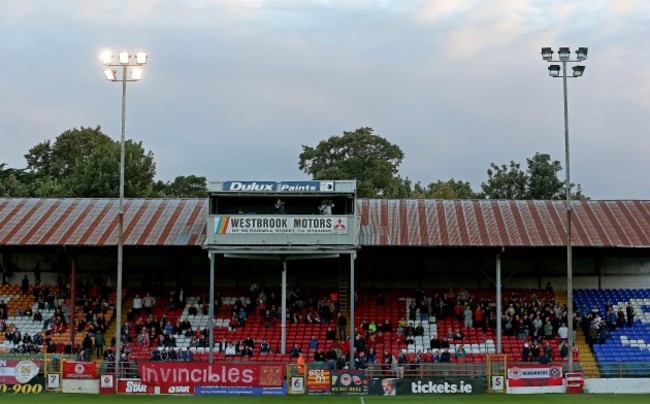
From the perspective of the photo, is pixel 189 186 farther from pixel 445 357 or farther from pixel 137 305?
pixel 445 357

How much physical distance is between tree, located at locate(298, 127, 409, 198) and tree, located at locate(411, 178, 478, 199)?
2998mm

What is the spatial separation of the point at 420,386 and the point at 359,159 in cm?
6041

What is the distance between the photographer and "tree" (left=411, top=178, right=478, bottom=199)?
97.1 meters

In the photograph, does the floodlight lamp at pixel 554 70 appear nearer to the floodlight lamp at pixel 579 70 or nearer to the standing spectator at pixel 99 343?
the floodlight lamp at pixel 579 70

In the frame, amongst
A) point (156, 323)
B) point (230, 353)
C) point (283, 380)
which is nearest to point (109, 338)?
point (156, 323)

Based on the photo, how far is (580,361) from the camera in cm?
4253

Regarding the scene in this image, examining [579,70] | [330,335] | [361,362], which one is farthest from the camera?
[330,335]

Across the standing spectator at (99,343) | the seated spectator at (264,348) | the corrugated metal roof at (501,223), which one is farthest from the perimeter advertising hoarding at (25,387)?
the corrugated metal roof at (501,223)

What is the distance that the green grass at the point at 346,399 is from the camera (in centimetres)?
3481

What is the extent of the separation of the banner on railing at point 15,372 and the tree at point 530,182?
56.3 m

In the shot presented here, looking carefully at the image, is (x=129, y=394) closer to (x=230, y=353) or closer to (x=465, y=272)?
(x=230, y=353)

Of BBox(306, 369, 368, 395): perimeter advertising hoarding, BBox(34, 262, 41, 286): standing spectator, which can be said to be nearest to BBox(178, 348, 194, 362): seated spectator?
BBox(306, 369, 368, 395): perimeter advertising hoarding

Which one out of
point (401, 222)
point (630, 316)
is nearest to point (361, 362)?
point (401, 222)

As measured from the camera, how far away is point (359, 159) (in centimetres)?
9712
